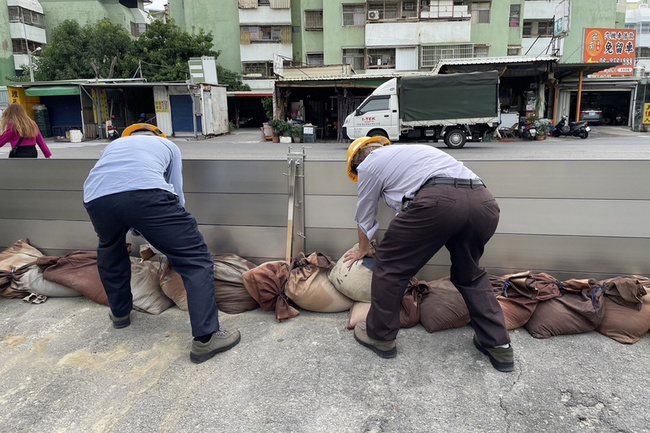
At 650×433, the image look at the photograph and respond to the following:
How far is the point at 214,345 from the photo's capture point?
2666mm

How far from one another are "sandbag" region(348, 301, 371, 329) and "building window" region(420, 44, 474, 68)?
26.0 m

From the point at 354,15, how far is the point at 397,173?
1096 inches

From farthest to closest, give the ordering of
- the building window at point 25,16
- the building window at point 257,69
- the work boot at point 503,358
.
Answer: the building window at point 25,16 → the building window at point 257,69 → the work boot at point 503,358

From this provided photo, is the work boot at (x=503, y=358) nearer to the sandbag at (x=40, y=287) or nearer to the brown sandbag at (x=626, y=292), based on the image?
the brown sandbag at (x=626, y=292)

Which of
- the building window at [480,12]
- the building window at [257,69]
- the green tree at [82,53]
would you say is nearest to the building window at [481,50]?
the building window at [480,12]

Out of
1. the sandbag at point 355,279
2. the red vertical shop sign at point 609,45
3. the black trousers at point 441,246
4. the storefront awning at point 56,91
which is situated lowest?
the sandbag at point 355,279

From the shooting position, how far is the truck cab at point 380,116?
15.2 metres

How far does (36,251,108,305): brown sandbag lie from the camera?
11.1ft

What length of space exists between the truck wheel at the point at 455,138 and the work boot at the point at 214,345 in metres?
13.6

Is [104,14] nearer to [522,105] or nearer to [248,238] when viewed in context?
[522,105]

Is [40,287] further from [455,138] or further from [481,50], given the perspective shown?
[481,50]

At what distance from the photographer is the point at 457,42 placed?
85.8ft

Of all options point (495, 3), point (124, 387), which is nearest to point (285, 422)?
point (124, 387)

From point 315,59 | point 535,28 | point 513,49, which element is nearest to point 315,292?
point 315,59
